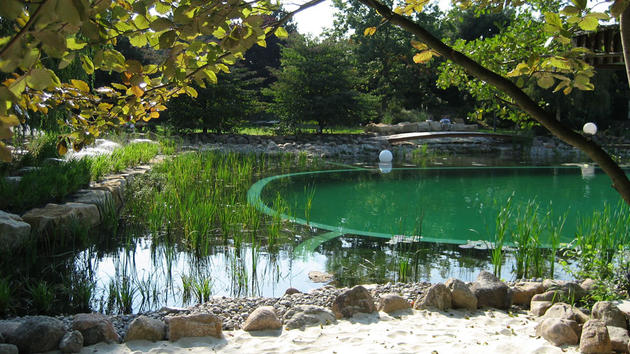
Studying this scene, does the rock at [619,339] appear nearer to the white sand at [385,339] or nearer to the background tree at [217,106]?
the white sand at [385,339]

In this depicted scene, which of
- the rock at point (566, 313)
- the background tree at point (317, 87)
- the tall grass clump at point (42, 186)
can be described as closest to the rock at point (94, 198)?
the tall grass clump at point (42, 186)

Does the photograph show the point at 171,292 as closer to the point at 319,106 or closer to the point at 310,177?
the point at 310,177

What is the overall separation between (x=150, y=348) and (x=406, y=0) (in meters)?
1.94

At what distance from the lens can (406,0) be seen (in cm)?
178

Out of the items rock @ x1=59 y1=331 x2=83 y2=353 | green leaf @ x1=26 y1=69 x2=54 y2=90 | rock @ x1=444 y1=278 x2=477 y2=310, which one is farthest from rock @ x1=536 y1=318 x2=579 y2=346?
green leaf @ x1=26 y1=69 x2=54 y2=90

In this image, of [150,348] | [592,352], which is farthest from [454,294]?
[150,348]

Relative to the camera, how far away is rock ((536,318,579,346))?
95.7 inches

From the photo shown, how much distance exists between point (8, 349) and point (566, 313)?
273 centimetres

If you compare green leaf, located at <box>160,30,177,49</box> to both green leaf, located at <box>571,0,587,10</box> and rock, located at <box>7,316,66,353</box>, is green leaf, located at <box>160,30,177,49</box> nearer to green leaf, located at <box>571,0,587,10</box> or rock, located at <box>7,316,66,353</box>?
green leaf, located at <box>571,0,587,10</box>

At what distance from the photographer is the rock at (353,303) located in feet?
9.61

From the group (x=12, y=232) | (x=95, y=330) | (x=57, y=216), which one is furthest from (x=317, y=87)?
(x=95, y=330)

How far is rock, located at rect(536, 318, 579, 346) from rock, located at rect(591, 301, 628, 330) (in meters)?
0.20

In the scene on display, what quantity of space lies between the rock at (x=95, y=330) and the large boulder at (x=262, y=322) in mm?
664

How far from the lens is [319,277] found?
3.98m
